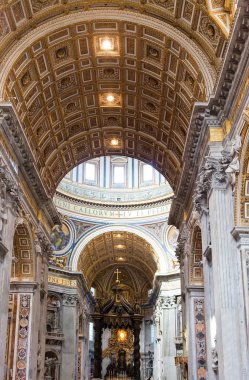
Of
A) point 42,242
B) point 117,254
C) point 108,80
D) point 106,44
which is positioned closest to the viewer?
point 106,44

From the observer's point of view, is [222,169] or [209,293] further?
[209,293]

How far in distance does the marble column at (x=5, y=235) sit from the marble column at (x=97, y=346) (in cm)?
3162

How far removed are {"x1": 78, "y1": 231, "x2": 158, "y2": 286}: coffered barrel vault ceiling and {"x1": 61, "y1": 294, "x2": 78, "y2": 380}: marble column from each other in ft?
12.1

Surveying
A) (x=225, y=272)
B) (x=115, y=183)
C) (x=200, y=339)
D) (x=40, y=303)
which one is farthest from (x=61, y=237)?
(x=225, y=272)

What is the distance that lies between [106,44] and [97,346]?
34074mm

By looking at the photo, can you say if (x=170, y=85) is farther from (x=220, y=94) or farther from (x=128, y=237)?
(x=128, y=237)

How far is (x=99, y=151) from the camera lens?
2686cm

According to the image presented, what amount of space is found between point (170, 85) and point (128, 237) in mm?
23004

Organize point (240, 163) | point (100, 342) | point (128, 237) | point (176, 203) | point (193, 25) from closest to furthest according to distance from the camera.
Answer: point (240, 163)
point (193, 25)
point (176, 203)
point (128, 237)
point (100, 342)

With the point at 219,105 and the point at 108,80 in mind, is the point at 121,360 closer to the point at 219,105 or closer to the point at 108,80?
the point at 108,80

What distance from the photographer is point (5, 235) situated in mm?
A: 16938

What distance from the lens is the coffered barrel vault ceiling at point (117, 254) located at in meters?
41.3

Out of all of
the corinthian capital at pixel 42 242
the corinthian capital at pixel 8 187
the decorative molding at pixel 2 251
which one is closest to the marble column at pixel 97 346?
the corinthian capital at pixel 42 242

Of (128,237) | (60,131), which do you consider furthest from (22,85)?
(128,237)
